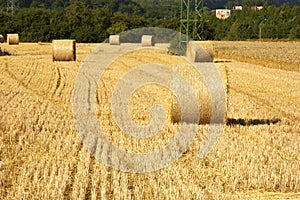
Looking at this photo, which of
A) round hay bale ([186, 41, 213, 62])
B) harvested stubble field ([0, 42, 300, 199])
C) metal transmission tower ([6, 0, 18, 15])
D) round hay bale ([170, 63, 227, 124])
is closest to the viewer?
harvested stubble field ([0, 42, 300, 199])

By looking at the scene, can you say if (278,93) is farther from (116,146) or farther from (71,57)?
(71,57)

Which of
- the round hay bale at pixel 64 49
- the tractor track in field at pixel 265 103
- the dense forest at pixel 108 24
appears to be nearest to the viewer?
the tractor track in field at pixel 265 103

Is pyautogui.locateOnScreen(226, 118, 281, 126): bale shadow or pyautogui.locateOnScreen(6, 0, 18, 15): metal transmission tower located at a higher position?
pyautogui.locateOnScreen(226, 118, 281, 126): bale shadow

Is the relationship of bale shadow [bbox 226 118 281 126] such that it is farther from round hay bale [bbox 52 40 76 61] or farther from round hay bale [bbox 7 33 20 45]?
round hay bale [bbox 7 33 20 45]

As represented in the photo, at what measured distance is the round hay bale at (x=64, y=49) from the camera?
2601 cm

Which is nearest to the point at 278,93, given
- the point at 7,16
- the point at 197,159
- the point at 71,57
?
the point at 197,159

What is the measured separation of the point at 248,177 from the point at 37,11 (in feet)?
A: 192

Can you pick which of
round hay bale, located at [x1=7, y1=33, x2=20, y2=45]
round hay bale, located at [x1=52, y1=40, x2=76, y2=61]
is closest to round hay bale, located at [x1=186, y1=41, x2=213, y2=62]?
round hay bale, located at [x1=52, y1=40, x2=76, y2=61]

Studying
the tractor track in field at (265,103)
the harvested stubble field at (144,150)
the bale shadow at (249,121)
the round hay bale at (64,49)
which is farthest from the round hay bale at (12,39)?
the bale shadow at (249,121)

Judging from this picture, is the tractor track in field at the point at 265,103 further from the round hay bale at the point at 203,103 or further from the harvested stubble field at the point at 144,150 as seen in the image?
the round hay bale at the point at 203,103

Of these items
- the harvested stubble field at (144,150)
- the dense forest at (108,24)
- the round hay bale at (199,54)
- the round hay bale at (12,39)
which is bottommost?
the dense forest at (108,24)

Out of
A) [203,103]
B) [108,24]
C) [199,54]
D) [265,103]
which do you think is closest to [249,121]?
[203,103]

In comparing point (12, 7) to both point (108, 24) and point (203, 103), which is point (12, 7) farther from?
point (203, 103)

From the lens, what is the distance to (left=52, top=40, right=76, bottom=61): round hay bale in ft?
85.3
